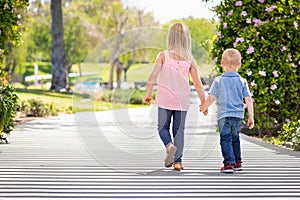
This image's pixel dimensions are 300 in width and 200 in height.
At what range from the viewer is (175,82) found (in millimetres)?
8695

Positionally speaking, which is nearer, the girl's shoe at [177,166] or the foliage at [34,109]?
the girl's shoe at [177,166]

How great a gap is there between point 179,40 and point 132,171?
1.57 metres

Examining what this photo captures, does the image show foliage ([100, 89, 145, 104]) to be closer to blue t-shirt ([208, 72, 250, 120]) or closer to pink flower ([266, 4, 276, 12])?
pink flower ([266, 4, 276, 12])

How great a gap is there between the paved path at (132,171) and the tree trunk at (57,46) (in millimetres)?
19560

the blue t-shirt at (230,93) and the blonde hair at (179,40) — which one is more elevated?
the blonde hair at (179,40)

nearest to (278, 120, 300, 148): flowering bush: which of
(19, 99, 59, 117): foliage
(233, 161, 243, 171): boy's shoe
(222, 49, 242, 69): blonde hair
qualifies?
(233, 161, 243, 171): boy's shoe

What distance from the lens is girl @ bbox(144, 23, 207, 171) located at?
862 cm

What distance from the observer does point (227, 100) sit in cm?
853

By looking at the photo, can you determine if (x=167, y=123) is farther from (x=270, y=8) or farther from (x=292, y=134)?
(x=270, y=8)

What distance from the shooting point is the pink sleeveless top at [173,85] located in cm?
863

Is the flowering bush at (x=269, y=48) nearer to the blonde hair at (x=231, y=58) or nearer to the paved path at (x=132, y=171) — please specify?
the paved path at (x=132, y=171)

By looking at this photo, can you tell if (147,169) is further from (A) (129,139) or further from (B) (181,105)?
(A) (129,139)

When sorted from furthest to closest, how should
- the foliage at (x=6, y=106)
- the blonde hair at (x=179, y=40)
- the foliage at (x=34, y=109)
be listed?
the foliage at (x=34, y=109) < the foliage at (x=6, y=106) < the blonde hair at (x=179, y=40)

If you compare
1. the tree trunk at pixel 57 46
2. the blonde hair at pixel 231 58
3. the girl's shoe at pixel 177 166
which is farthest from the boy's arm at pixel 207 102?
the tree trunk at pixel 57 46
